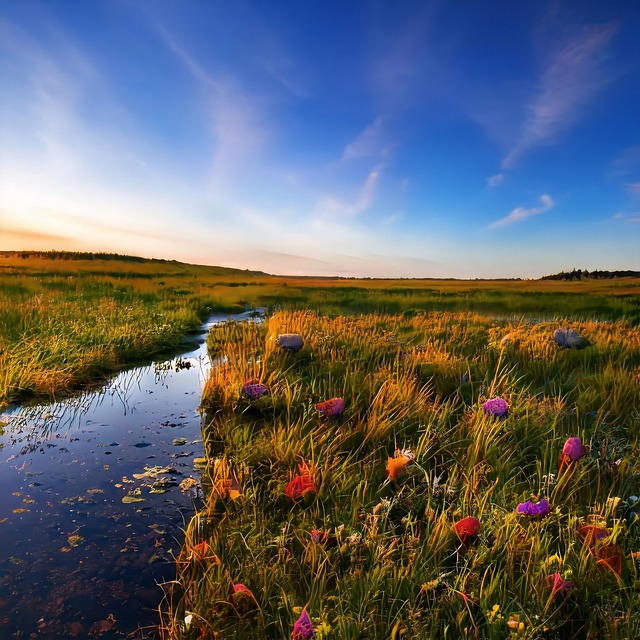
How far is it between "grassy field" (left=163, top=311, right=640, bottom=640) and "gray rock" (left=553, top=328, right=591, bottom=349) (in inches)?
80.0

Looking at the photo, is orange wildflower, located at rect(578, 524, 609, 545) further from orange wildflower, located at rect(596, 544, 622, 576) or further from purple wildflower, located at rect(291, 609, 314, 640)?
purple wildflower, located at rect(291, 609, 314, 640)

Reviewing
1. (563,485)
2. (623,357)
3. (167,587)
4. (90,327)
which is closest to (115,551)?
(167,587)

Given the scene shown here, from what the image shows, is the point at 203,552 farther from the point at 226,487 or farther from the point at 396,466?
the point at 396,466

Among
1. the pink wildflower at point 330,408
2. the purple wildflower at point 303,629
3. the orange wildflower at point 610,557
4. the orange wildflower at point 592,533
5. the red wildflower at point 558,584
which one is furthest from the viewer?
the pink wildflower at point 330,408

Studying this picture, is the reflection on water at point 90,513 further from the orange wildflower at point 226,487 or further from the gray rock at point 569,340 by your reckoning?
the gray rock at point 569,340

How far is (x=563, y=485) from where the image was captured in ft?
10.0

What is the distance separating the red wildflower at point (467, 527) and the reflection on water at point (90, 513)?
5.33 feet

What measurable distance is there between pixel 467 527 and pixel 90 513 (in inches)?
100

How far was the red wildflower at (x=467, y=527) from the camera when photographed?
8.08 feet

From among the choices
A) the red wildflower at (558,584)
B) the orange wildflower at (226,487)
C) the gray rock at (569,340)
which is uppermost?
the gray rock at (569,340)

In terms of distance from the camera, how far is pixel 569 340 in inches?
296

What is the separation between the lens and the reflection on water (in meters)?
2.46

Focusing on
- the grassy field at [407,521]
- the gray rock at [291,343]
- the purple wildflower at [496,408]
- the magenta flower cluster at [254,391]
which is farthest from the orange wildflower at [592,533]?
the gray rock at [291,343]

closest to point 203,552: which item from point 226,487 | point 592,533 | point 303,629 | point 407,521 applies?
point 226,487
